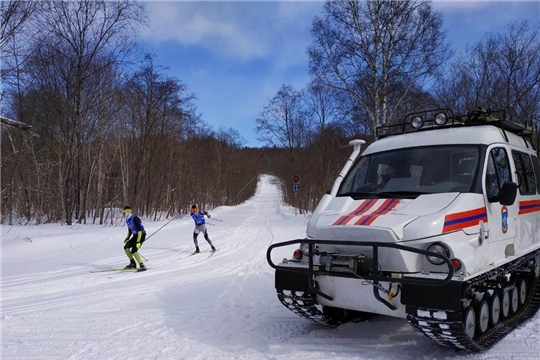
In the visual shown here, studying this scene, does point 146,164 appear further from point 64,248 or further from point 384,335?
point 384,335

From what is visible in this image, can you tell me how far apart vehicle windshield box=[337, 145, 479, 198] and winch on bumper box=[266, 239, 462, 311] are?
3.73ft

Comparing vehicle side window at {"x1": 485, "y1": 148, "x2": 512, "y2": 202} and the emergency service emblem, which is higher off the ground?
vehicle side window at {"x1": 485, "y1": 148, "x2": 512, "y2": 202}

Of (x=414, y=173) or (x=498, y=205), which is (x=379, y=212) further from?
(x=498, y=205)

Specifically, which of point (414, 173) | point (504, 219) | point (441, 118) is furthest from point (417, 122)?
point (504, 219)

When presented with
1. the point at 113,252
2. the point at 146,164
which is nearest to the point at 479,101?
the point at 146,164

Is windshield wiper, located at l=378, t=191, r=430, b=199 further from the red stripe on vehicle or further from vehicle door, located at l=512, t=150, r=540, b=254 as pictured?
vehicle door, located at l=512, t=150, r=540, b=254

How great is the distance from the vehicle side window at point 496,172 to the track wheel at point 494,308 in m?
1.25

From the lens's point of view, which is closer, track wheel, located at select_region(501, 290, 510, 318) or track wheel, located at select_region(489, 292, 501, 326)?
track wheel, located at select_region(489, 292, 501, 326)

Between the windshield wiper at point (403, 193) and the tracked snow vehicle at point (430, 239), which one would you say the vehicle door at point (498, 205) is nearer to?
the tracked snow vehicle at point (430, 239)

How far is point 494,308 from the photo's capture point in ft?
15.9

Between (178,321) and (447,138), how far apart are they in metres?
4.67

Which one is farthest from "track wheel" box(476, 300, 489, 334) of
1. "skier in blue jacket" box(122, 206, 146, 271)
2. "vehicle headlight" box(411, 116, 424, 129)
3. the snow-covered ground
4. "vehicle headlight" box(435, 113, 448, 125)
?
"skier in blue jacket" box(122, 206, 146, 271)

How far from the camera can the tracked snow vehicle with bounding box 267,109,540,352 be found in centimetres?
381

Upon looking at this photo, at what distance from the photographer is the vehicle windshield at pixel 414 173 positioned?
4723 millimetres
